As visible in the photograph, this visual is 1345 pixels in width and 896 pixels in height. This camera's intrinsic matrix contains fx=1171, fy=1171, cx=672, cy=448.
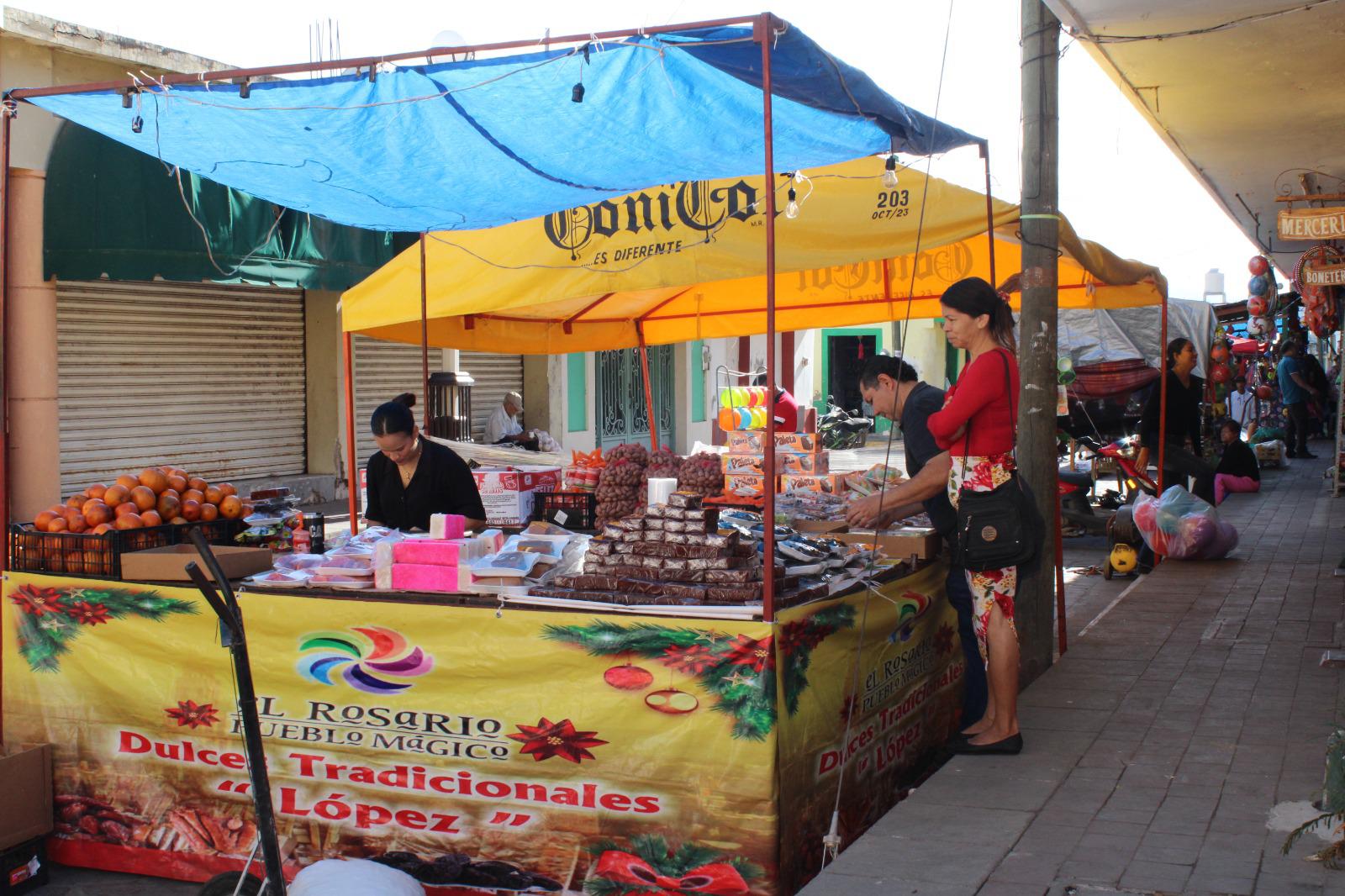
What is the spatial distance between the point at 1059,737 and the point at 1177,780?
65 cm

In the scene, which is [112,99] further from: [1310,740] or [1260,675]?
[1260,675]

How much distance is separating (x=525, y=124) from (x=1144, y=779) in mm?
3480

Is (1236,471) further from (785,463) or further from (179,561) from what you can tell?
(179,561)

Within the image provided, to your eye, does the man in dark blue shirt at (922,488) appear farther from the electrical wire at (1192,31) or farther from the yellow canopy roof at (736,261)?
the electrical wire at (1192,31)

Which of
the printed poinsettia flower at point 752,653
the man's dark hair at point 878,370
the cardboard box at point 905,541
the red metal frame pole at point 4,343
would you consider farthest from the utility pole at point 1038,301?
the red metal frame pole at point 4,343

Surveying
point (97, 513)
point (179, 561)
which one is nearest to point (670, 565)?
point (179, 561)

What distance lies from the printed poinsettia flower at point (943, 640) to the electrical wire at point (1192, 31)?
11.6 feet

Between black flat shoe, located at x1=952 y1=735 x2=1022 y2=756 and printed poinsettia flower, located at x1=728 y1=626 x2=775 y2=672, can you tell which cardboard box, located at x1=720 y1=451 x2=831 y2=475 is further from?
printed poinsettia flower, located at x1=728 y1=626 x2=775 y2=672

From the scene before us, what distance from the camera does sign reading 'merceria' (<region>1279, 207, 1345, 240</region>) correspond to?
9242mm

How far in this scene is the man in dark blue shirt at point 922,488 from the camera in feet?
16.0

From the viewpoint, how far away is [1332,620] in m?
7.27

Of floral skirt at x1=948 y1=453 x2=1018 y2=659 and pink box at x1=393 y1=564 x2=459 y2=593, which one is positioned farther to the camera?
floral skirt at x1=948 y1=453 x2=1018 y2=659

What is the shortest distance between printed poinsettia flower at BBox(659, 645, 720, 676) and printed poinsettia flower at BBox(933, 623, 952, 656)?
66.8 inches

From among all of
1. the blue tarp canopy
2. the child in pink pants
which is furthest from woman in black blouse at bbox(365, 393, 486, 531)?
the child in pink pants
